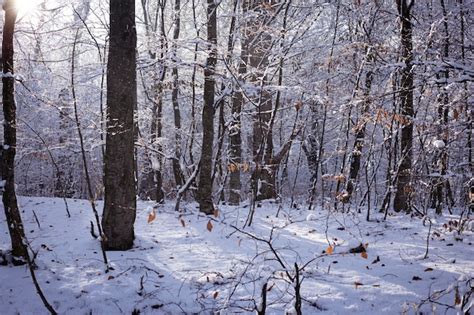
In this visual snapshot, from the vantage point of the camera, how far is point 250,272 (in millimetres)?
4762

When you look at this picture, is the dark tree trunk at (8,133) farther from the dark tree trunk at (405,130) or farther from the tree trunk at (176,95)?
the dark tree trunk at (405,130)

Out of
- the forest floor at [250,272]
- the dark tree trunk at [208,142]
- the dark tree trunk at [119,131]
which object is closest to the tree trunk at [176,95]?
the dark tree trunk at [208,142]

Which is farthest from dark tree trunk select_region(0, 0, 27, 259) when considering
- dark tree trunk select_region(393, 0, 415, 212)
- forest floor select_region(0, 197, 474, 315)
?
dark tree trunk select_region(393, 0, 415, 212)

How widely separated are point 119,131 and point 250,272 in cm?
280

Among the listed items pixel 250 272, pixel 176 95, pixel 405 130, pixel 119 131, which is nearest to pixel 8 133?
pixel 119 131

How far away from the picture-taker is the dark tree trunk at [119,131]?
5660mm

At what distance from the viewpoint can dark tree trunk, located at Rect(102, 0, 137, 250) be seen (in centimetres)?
566

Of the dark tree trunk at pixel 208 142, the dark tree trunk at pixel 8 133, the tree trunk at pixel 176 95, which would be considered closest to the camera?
the dark tree trunk at pixel 8 133

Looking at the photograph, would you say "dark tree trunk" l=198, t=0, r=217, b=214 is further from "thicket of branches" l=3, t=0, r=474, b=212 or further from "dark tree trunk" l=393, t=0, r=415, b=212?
A: "dark tree trunk" l=393, t=0, r=415, b=212

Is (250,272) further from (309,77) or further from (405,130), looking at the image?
(309,77)

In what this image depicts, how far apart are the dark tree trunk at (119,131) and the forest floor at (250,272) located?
0.52m

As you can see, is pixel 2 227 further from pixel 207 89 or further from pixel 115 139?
pixel 207 89

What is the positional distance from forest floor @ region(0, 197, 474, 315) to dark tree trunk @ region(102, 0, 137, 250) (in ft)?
→ 1.69

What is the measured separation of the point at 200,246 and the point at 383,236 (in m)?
3.05
